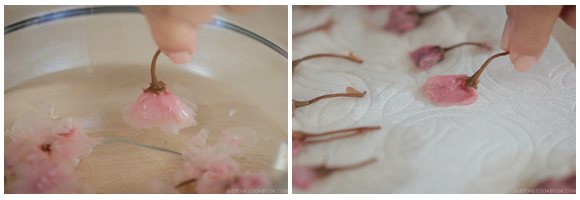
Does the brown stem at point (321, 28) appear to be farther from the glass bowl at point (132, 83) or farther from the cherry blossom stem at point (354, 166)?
the cherry blossom stem at point (354, 166)

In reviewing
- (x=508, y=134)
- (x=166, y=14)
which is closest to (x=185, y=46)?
(x=166, y=14)

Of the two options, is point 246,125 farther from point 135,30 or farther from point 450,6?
point 450,6

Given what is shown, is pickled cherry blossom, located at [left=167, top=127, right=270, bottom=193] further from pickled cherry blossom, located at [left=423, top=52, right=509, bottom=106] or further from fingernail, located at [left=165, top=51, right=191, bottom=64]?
pickled cherry blossom, located at [left=423, top=52, right=509, bottom=106]

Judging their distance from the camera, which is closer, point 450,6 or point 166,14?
point 166,14

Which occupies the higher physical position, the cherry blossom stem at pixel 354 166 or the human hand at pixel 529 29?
the human hand at pixel 529 29

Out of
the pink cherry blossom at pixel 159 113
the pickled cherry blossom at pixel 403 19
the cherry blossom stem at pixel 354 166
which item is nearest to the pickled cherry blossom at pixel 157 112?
the pink cherry blossom at pixel 159 113

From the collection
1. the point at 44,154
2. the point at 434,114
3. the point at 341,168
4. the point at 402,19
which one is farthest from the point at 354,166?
the point at 44,154
